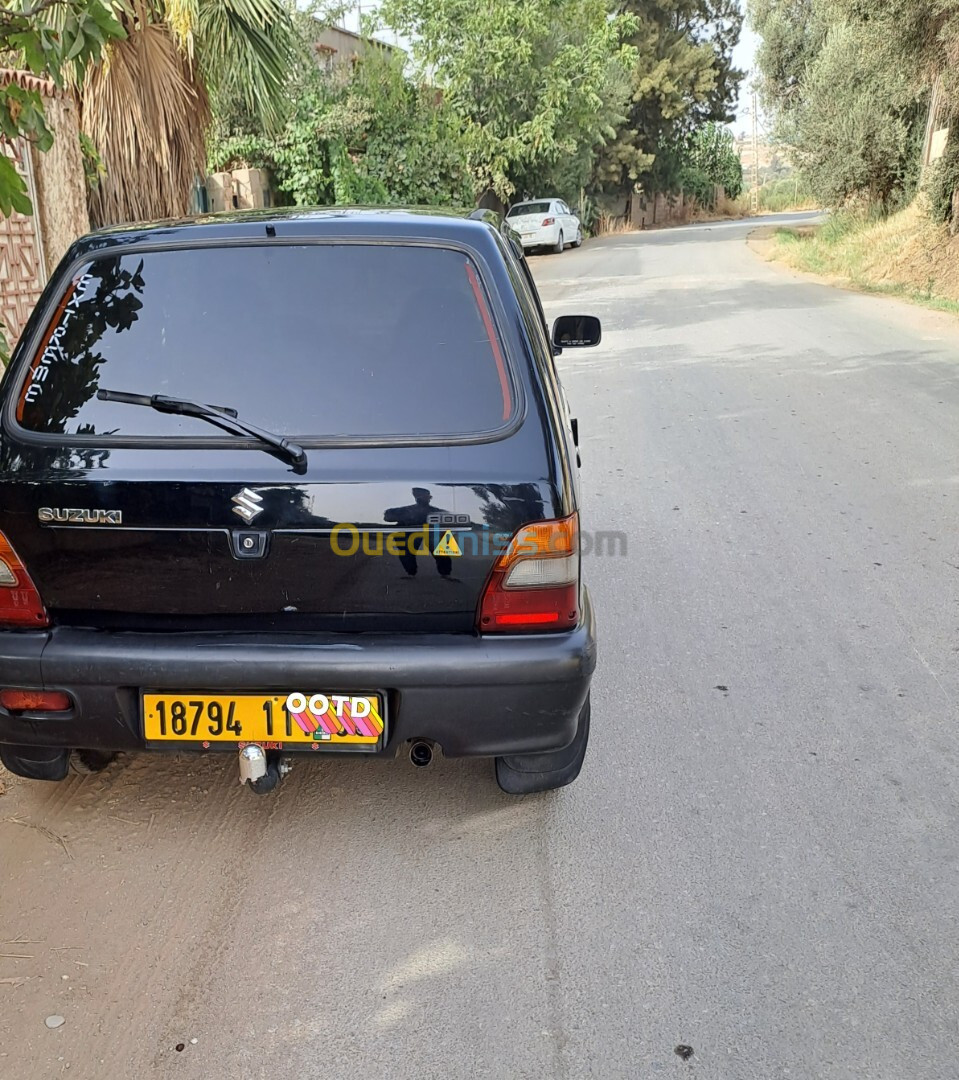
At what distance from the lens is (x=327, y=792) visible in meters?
3.36

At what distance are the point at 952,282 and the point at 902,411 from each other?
9029mm

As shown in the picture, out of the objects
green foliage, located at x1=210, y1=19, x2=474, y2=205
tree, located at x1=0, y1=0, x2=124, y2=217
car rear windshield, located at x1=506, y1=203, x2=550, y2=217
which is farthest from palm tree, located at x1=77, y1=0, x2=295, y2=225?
car rear windshield, located at x1=506, y1=203, x2=550, y2=217

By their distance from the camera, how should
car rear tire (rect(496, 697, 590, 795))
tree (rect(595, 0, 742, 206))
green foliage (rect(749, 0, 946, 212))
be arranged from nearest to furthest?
1. car rear tire (rect(496, 697, 590, 795))
2. green foliage (rect(749, 0, 946, 212))
3. tree (rect(595, 0, 742, 206))

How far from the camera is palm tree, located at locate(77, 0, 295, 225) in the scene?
27.4 ft

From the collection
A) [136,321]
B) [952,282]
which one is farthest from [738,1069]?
[952,282]

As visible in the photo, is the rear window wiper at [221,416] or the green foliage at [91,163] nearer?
the rear window wiper at [221,416]

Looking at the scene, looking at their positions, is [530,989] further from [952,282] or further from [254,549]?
[952,282]

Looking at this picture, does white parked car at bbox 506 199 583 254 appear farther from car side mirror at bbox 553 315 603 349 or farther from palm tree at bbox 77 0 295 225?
car side mirror at bbox 553 315 603 349

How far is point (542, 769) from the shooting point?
10.2 feet

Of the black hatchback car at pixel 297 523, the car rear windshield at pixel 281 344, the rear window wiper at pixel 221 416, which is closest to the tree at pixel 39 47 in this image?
the car rear windshield at pixel 281 344

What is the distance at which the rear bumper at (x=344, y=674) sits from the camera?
2695 millimetres

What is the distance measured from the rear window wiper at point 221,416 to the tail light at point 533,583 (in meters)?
0.59

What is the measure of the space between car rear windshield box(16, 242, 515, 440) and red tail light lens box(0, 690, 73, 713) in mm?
713

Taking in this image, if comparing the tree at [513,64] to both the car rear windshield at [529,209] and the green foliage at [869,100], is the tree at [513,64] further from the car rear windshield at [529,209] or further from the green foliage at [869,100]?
the green foliage at [869,100]
